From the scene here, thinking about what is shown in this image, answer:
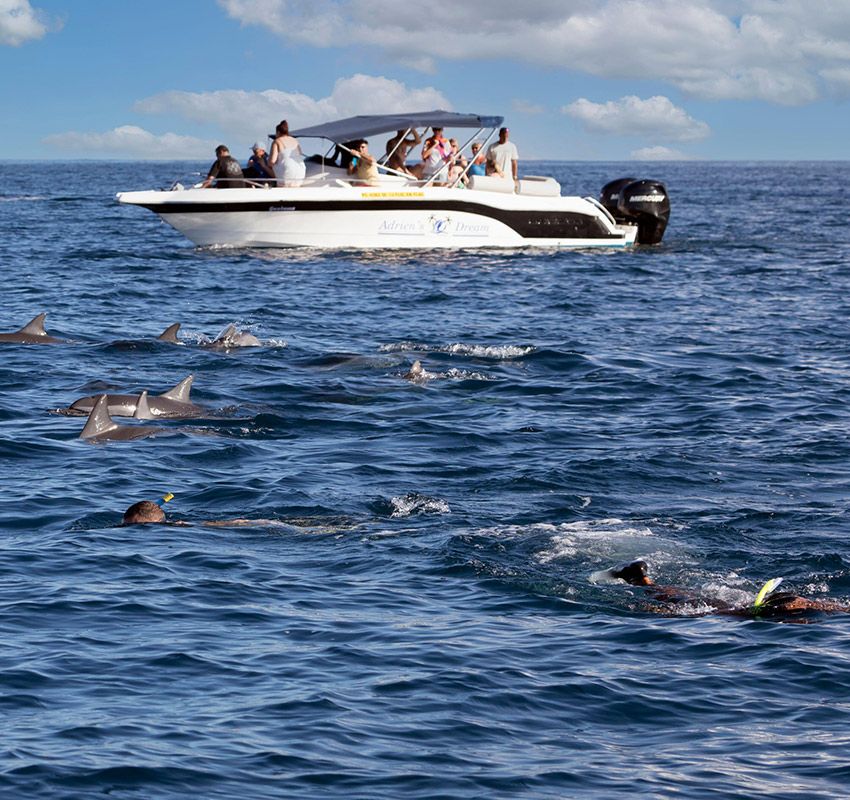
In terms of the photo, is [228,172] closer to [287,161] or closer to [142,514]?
[287,161]

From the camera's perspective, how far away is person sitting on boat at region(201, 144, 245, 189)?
31453mm

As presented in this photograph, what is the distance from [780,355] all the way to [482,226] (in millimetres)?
13566

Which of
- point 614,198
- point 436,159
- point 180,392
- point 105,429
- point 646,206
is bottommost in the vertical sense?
point 105,429

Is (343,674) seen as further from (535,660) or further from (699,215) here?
(699,215)

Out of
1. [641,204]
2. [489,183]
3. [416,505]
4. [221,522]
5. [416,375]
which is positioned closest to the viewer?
[221,522]

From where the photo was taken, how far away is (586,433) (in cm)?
1586

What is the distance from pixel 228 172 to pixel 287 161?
139 centimetres

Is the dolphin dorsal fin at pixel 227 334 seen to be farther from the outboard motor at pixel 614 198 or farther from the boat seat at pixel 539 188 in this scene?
the outboard motor at pixel 614 198

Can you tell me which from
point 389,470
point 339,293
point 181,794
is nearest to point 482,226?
point 339,293

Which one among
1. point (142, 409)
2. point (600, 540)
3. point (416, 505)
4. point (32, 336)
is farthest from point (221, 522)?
point (32, 336)

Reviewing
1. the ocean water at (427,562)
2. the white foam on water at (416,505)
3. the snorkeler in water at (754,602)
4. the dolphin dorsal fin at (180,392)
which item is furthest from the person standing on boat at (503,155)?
the snorkeler in water at (754,602)

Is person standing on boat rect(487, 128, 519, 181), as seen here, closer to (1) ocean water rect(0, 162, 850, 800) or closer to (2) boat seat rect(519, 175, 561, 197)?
(2) boat seat rect(519, 175, 561, 197)

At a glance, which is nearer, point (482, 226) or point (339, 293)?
point (339, 293)

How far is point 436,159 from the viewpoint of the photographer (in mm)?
33094
